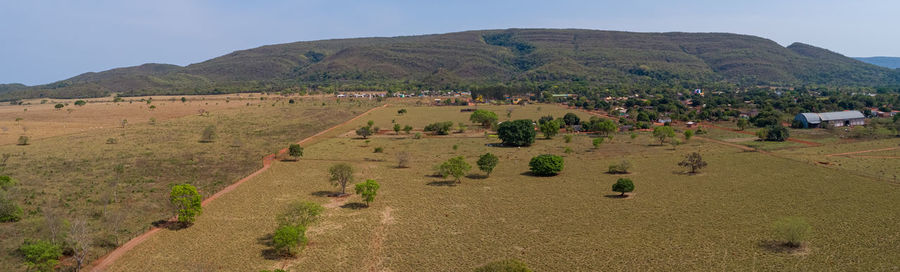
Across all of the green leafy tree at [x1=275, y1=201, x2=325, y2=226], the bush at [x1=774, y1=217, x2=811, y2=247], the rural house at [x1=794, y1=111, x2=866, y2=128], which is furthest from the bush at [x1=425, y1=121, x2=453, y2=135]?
the rural house at [x1=794, y1=111, x2=866, y2=128]

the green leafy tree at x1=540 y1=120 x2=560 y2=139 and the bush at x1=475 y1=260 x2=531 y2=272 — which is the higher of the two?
the green leafy tree at x1=540 y1=120 x2=560 y2=139

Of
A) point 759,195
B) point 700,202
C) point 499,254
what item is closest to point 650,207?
point 700,202

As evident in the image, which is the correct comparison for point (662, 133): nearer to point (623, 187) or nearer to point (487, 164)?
point (623, 187)

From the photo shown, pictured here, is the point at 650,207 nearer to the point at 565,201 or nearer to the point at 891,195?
the point at 565,201

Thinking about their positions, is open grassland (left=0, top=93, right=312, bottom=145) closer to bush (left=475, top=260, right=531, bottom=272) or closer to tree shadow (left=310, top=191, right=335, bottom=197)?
tree shadow (left=310, top=191, right=335, bottom=197)

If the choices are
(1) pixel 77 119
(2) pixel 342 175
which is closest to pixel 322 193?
(2) pixel 342 175

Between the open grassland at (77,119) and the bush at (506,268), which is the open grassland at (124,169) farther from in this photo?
the bush at (506,268)

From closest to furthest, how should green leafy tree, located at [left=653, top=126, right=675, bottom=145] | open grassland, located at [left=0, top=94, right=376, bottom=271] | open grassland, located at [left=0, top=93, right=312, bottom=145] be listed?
open grassland, located at [left=0, top=94, right=376, bottom=271] → green leafy tree, located at [left=653, top=126, right=675, bottom=145] → open grassland, located at [left=0, top=93, right=312, bottom=145]
